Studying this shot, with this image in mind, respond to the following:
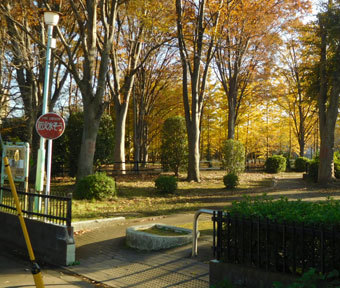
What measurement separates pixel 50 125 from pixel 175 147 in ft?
47.1

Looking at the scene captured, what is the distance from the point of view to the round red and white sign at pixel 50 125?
9945 mm

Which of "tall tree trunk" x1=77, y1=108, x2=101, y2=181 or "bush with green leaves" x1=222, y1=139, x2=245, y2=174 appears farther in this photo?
"bush with green leaves" x1=222, y1=139, x2=245, y2=174

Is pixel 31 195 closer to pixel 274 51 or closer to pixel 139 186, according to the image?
Result: pixel 139 186

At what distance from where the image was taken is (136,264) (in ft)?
22.7

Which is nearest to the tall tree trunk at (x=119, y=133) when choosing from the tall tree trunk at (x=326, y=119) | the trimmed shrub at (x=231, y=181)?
the trimmed shrub at (x=231, y=181)

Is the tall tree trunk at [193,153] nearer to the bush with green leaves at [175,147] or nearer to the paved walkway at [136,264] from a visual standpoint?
the bush with green leaves at [175,147]

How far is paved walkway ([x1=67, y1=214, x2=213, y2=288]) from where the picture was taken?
6027 mm

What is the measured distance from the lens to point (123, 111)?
2617 cm

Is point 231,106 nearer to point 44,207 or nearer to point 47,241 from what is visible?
point 44,207

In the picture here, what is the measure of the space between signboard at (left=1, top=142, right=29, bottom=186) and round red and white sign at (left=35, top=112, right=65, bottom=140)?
5.41 feet

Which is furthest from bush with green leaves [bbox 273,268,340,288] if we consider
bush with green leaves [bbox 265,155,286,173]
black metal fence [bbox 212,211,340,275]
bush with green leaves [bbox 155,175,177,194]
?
bush with green leaves [bbox 265,155,286,173]

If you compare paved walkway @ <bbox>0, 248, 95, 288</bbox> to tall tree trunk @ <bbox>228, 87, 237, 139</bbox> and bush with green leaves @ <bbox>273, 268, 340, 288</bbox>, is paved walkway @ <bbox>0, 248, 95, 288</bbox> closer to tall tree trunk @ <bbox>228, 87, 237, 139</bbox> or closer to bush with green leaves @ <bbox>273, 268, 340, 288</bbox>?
bush with green leaves @ <bbox>273, 268, 340, 288</bbox>

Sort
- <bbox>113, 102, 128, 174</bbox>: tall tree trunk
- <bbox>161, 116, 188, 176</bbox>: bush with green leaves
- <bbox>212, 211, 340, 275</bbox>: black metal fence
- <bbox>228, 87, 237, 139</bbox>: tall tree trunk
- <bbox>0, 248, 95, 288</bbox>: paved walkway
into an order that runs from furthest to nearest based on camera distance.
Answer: <bbox>228, 87, 237, 139</bbox>: tall tree trunk < <bbox>113, 102, 128, 174</bbox>: tall tree trunk < <bbox>161, 116, 188, 176</bbox>: bush with green leaves < <bbox>0, 248, 95, 288</bbox>: paved walkway < <bbox>212, 211, 340, 275</bbox>: black metal fence

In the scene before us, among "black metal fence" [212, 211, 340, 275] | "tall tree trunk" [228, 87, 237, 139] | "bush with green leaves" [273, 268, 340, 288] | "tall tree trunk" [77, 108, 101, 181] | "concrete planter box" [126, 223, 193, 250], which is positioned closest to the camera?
"bush with green leaves" [273, 268, 340, 288]
